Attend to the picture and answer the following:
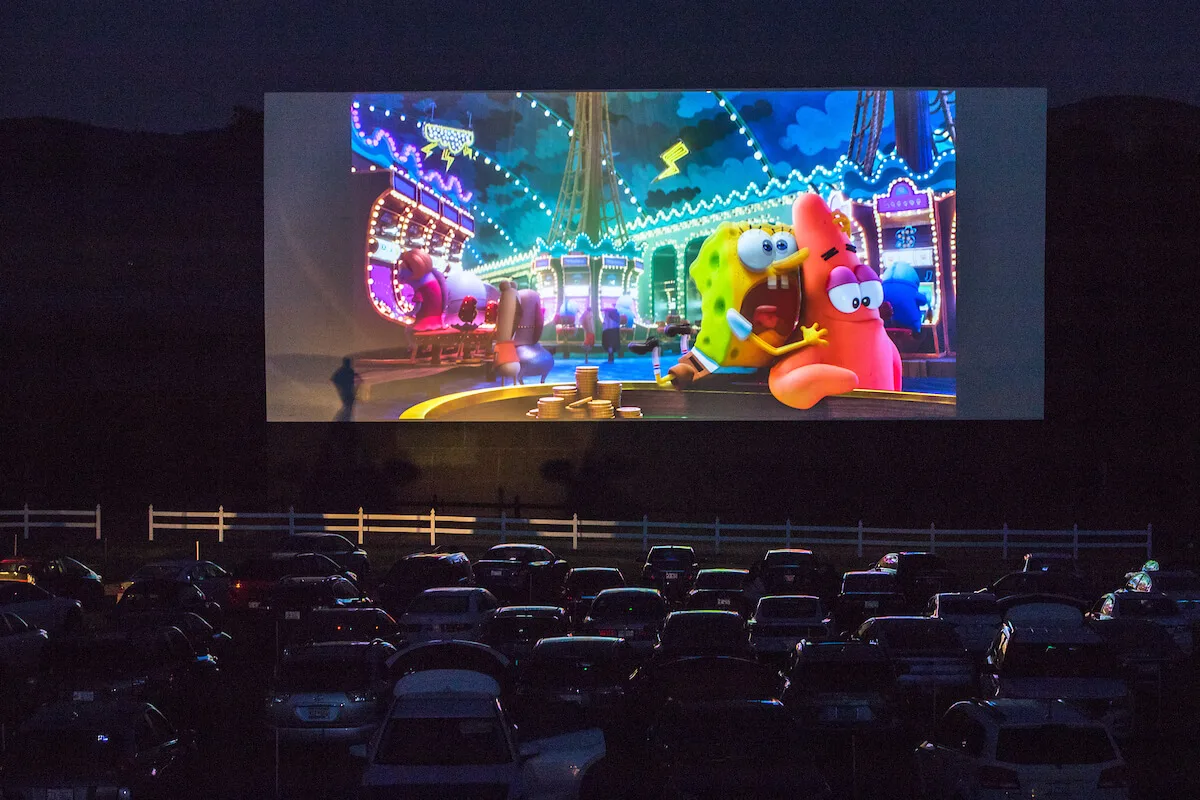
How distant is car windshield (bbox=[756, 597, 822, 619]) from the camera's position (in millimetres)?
15539

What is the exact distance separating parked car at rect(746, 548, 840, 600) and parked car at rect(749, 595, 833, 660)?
4446 millimetres

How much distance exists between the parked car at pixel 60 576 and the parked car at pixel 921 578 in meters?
13.9

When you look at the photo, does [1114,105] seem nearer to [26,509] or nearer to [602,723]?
[602,723]

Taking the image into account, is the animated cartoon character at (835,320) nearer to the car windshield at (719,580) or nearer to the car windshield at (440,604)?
the car windshield at (719,580)

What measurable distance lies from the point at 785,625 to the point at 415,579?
22.1ft

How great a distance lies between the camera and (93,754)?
29.9 ft

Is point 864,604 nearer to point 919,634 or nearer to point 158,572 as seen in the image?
point 919,634

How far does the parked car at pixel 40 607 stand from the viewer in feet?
57.8

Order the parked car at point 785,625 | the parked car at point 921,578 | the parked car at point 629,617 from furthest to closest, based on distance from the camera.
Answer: the parked car at point 921,578 < the parked car at point 629,617 < the parked car at point 785,625

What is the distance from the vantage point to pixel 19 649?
15359mm

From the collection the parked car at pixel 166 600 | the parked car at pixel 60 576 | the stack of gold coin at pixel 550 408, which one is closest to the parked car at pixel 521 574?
the parked car at pixel 166 600

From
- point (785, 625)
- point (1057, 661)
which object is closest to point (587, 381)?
point (785, 625)

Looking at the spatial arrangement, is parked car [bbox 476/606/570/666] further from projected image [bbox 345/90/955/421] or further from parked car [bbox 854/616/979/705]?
projected image [bbox 345/90/955/421]

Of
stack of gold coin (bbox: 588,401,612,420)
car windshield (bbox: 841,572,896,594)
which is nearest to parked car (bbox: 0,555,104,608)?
stack of gold coin (bbox: 588,401,612,420)
